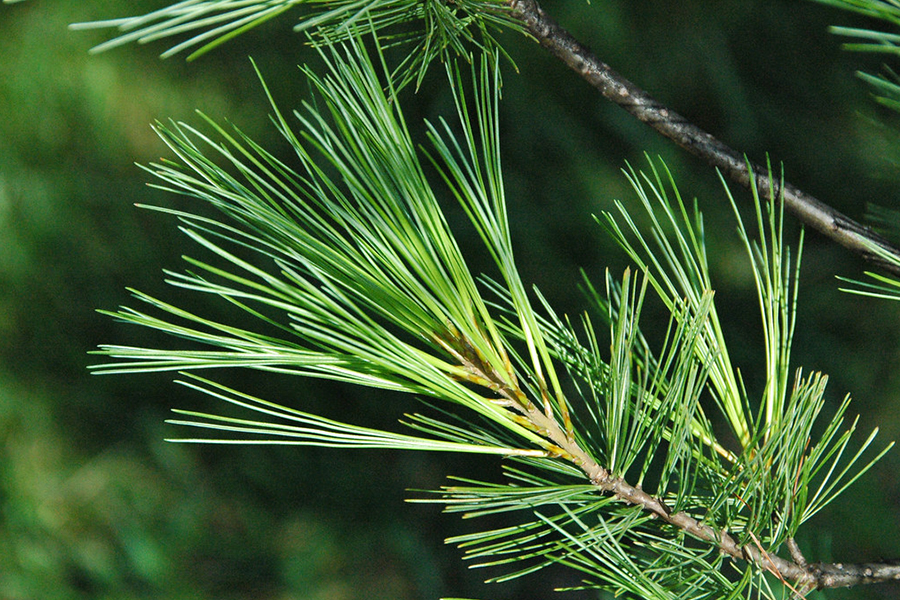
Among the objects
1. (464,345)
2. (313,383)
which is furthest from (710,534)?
(313,383)

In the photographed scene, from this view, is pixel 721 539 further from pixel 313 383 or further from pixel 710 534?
pixel 313 383

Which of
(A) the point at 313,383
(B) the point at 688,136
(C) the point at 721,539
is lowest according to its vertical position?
(A) the point at 313,383

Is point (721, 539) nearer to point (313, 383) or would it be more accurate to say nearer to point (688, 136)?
point (688, 136)

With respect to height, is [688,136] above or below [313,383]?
above

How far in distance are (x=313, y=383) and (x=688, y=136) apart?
70 centimetres

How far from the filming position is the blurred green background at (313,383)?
32.2 inches

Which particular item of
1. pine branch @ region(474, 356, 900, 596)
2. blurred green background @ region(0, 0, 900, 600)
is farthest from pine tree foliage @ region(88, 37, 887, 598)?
blurred green background @ region(0, 0, 900, 600)

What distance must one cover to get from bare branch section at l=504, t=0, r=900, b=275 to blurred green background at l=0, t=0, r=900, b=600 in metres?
0.56

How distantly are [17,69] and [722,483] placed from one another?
1159 millimetres

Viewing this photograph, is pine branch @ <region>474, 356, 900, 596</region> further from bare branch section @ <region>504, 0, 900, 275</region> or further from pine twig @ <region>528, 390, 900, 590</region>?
bare branch section @ <region>504, 0, 900, 275</region>

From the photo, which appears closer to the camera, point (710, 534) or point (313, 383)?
point (710, 534)

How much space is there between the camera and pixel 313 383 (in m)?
0.86

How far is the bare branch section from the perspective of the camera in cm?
24

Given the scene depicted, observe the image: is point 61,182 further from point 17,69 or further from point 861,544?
point 861,544
